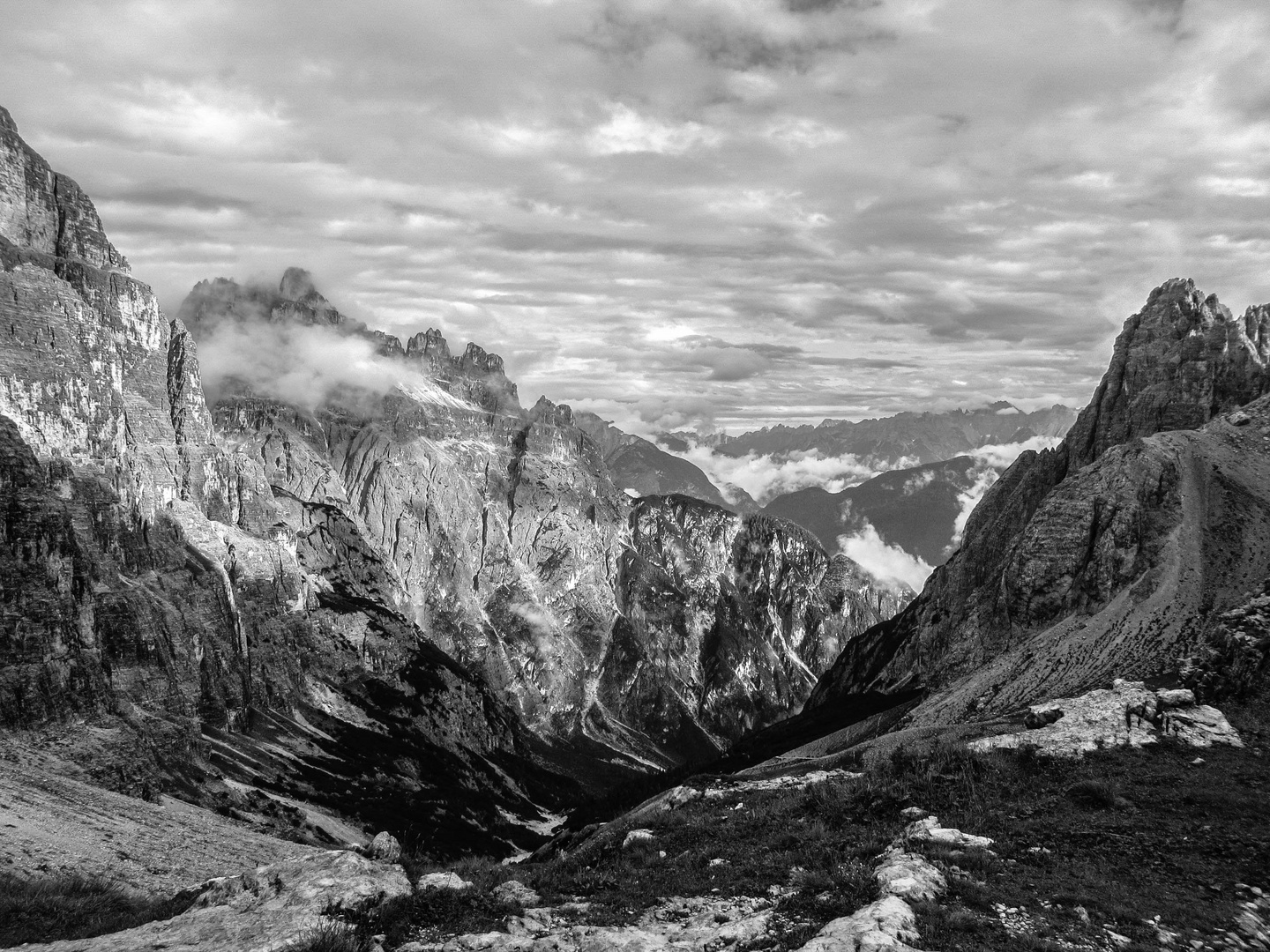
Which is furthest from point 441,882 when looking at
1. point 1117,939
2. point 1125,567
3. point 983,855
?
point 1125,567

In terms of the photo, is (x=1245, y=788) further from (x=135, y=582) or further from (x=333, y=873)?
(x=135, y=582)

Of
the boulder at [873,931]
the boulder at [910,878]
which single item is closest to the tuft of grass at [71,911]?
the boulder at [873,931]

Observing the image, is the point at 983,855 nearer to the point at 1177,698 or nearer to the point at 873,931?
the point at 873,931

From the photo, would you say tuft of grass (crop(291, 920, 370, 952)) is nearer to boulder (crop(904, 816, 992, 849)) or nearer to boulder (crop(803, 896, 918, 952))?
boulder (crop(803, 896, 918, 952))

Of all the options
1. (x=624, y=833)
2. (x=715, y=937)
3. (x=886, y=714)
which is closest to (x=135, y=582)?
(x=886, y=714)

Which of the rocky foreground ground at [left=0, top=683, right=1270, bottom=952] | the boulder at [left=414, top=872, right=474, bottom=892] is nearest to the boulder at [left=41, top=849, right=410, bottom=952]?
the rocky foreground ground at [left=0, top=683, right=1270, bottom=952]
